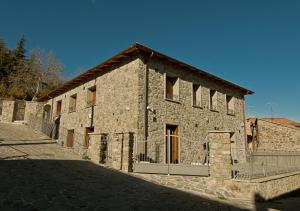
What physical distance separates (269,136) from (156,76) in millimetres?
12676

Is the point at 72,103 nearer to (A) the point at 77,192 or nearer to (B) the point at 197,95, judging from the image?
(B) the point at 197,95

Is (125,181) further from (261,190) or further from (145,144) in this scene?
(261,190)

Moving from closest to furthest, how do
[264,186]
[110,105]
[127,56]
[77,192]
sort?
1. [77,192]
2. [264,186]
3. [127,56]
4. [110,105]

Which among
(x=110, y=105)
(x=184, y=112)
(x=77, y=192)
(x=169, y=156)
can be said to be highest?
(x=110, y=105)

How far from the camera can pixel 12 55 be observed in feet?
106

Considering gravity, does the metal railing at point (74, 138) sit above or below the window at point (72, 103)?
below

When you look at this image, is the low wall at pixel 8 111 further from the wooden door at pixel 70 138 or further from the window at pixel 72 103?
the wooden door at pixel 70 138

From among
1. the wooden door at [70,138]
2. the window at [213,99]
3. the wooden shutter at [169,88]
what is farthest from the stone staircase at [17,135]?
the window at [213,99]

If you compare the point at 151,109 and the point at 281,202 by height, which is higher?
the point at 151,109

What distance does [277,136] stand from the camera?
18312 mm

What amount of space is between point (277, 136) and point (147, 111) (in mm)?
12875

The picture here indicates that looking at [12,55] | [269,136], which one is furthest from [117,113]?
[12,55]

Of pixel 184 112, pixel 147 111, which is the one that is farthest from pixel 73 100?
pixel 184 112

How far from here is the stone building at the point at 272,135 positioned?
56.7 ft
